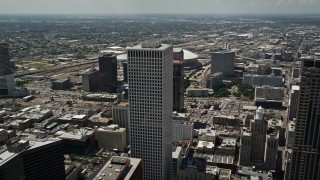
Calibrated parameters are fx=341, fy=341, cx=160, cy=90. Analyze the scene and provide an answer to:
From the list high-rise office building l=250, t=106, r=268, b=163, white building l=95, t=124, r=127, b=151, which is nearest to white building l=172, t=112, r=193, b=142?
white building l=95, t=124, r=127, b=151

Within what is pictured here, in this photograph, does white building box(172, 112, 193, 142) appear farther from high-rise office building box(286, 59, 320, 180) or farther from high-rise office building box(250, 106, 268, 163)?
high-rise office building box(286, 59, 320, 180)

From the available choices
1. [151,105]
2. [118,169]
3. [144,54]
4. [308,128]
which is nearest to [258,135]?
[308,128]

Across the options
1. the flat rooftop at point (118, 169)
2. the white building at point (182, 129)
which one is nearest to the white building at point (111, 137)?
the white building at point (182, 129)

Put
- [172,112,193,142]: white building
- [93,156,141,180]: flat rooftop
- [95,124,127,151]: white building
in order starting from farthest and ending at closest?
[172,112,193,142]: white building, [95,124,127,151]: white building, [93,156,141,180]: flat rooftop

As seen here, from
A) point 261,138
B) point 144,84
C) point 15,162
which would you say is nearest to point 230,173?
point 261,138

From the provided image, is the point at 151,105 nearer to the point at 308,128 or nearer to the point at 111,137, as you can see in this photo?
the point at 308,128
